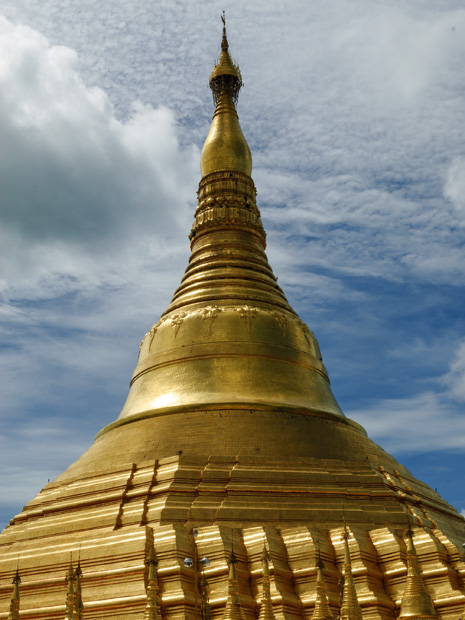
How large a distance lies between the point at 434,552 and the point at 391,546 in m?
0.77

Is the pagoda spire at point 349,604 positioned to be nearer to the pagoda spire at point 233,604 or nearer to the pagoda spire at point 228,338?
the pagoda spire at point 233,604

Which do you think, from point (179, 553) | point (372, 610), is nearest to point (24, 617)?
point (179, 553)

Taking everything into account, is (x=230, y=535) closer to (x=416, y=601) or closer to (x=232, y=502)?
(x=232, y=502)

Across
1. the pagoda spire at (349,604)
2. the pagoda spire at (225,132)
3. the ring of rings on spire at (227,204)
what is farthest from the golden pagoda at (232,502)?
the pagoda spire at (225,132)

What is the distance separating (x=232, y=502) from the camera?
15039 millimetres

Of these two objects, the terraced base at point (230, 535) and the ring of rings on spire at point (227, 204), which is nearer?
the terraced base at point (230, 535)

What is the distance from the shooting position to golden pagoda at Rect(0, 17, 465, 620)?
13039mm

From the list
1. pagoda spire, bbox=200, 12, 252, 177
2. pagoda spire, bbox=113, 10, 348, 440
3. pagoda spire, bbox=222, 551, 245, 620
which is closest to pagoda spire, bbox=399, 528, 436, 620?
pagoda spire, bbox=222, 551, 245, 620

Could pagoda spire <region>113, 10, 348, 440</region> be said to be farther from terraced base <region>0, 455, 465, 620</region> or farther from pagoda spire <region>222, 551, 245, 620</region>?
pagoda spire <region>222, 551, 245, 620</region>

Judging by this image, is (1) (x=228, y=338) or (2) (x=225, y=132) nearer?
(1) (x=228, y=338)

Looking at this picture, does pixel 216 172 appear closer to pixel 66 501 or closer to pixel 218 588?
pixel 66 501

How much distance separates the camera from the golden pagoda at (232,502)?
513 inches

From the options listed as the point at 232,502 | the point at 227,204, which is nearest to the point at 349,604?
the point at 232,502

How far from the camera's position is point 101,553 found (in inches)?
553
